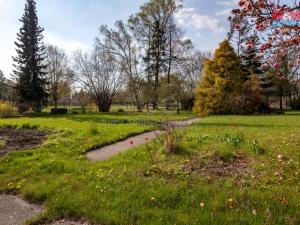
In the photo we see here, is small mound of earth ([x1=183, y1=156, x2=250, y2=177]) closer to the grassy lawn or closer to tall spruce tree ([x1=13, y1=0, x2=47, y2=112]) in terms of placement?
the grassy lawn

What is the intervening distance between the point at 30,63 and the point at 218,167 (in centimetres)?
3236

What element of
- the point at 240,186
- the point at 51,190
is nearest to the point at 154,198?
the point at 240,186

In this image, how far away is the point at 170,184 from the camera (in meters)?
4.87

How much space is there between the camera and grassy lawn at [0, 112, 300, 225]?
386 centimetres

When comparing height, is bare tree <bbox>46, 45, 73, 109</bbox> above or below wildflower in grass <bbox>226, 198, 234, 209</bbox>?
above

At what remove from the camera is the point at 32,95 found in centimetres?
3297

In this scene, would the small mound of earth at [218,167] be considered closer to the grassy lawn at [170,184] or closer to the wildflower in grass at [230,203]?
the grassy lawn at [170,184]

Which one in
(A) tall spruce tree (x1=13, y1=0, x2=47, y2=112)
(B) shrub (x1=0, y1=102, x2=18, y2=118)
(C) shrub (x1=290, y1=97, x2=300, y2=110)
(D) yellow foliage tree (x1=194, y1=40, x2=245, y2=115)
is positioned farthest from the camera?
(C) shrub (x1=290, y1=97, x2=300, y2=110)

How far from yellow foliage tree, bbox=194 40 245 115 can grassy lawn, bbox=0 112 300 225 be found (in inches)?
776

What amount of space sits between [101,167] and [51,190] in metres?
1.45

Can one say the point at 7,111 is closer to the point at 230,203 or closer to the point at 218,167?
the point at 218,167

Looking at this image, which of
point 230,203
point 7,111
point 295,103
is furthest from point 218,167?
point 295,103

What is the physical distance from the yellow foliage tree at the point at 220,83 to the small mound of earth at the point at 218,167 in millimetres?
21463

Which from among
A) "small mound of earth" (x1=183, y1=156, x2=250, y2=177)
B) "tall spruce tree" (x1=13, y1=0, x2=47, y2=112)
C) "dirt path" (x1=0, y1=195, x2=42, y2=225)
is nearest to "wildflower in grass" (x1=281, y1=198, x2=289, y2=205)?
"small mound of earth" (x1=183, y1=156, x2=250, y2=177)
